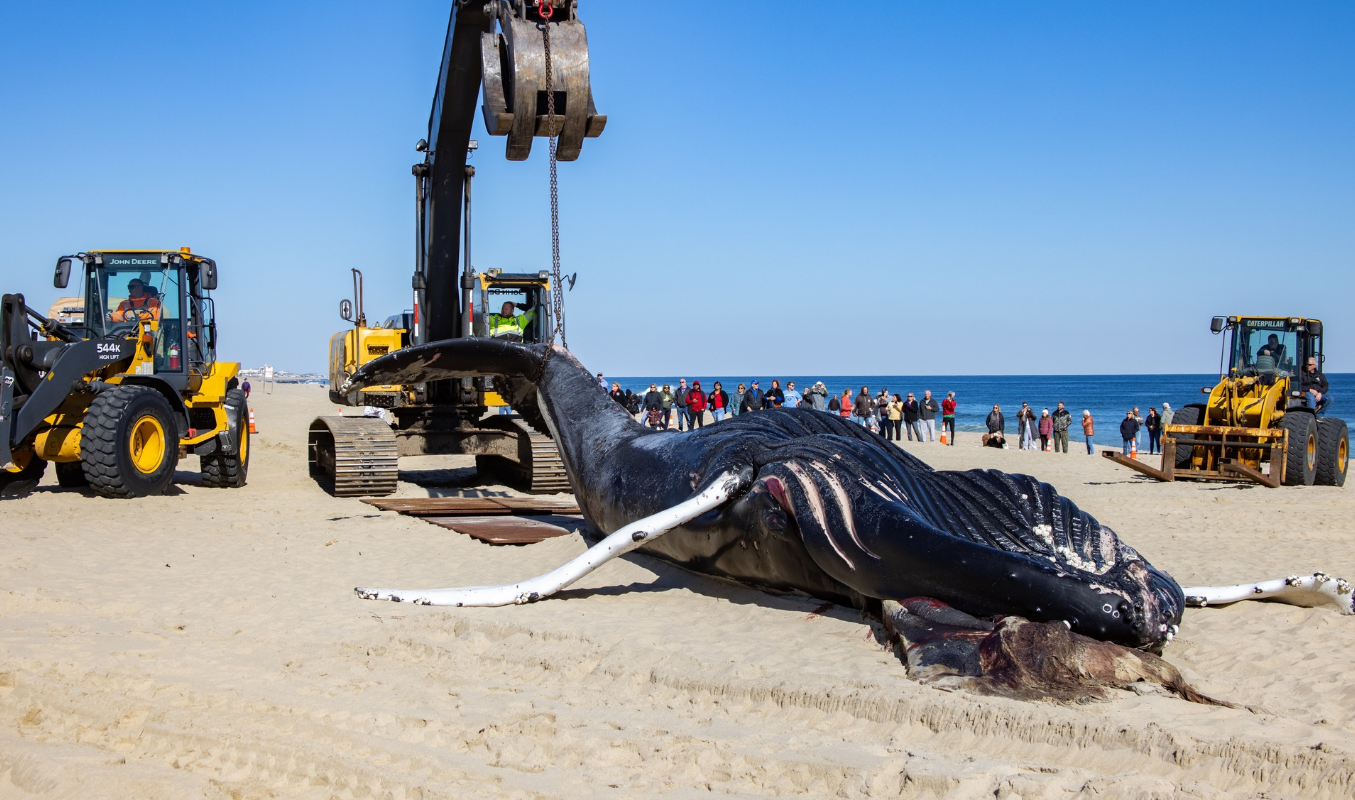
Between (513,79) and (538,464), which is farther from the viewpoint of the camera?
(538,464)

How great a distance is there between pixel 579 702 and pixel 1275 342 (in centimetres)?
1790

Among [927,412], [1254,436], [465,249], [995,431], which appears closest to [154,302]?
[465,249]

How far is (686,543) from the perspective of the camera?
6363mm

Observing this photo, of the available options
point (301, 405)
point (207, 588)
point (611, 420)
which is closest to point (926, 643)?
point (611, 420)

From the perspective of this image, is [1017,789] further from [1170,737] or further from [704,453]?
[704,453]

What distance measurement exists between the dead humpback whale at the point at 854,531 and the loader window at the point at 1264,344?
47.1ft

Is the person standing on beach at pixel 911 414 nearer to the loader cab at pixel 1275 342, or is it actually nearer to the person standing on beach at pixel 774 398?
the person standing on beach at pixel 774 398

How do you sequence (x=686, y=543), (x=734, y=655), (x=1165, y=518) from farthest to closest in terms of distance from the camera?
(x=1165, y=518) → (x=686, y=543) → (x=734, y=655)

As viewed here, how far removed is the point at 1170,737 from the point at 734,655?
197 centimetres

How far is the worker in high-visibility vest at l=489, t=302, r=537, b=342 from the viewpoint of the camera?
1626cm

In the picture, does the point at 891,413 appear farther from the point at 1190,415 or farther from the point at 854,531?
the point at 854,531

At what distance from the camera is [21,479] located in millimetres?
11898

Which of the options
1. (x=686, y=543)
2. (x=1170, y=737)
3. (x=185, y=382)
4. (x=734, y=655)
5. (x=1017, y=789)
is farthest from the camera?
(x=185, y=382)

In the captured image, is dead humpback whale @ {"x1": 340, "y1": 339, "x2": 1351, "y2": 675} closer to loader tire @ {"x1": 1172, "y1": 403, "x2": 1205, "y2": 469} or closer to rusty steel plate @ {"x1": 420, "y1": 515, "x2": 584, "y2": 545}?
rusty steel plate @ {"x1": 420, "y1": 515, "x2": 584, "y2": 545}
